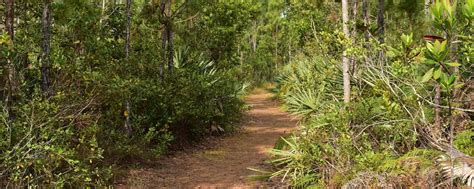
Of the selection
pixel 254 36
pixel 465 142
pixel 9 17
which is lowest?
pixel 465 142

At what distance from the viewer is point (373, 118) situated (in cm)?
714

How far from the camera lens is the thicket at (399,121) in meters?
4.90

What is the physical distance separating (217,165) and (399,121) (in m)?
4.24

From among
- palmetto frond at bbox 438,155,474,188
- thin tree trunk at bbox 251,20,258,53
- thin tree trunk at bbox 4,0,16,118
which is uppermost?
thin tree trunk at bbox 251,20,258,53

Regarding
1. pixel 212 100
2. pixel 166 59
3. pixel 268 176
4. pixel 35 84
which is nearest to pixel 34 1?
pixel 35 84

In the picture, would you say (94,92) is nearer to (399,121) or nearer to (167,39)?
(167,39)

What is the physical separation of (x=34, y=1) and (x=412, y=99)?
5805 millimetres

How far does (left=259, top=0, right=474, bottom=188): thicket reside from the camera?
193 inches

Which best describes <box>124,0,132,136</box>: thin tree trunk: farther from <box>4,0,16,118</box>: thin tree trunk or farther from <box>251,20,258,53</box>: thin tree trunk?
<box>251,20,258,53</box>: thin tree trunk

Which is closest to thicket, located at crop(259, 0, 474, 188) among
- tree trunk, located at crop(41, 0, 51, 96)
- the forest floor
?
the forest floor

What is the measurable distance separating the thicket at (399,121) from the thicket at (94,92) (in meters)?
2.88

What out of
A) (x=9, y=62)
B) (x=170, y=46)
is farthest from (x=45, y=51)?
(x=170, y=46)

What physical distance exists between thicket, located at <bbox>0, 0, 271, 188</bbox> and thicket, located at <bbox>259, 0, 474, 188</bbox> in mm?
2876

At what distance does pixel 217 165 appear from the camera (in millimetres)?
9547
